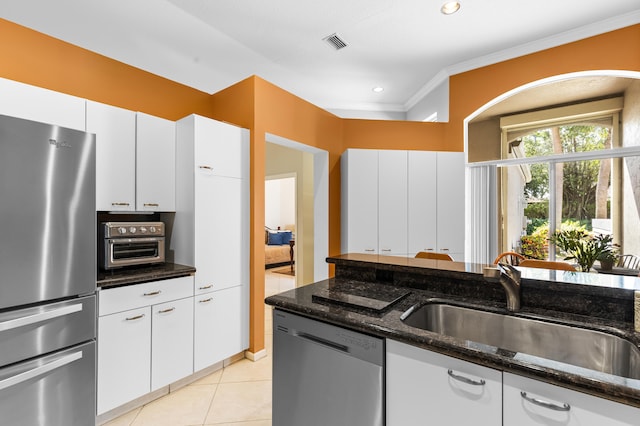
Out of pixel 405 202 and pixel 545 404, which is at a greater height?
pixel 405 202

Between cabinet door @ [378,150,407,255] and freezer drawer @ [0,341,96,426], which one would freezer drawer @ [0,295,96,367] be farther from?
cabinet door @ [378,150,407,255]

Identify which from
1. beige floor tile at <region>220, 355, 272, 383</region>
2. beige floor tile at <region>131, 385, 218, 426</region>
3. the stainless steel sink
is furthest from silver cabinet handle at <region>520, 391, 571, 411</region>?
beige floor tile at <region>220, 355, 272, 383</region>

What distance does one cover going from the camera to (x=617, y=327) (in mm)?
1109

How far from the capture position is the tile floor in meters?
2.02

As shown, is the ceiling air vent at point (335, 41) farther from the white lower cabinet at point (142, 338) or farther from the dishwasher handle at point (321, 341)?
the dishwasher handle at point (321, 341)

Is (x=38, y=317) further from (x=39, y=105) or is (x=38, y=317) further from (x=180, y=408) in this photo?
(x=39, y=105)

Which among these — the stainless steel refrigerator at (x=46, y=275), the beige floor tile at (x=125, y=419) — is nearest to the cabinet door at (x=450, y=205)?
the beige floor tile at (x=125, y=419)

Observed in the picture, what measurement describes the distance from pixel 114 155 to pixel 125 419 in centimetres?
185

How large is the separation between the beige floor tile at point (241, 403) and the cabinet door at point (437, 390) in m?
1.33

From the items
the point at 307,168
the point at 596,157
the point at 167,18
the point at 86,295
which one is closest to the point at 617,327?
the point at 86,295

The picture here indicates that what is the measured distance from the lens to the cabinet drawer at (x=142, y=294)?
6.42 feet

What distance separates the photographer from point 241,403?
7.26ft

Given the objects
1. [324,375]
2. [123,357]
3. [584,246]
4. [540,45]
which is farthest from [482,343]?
[540,45]

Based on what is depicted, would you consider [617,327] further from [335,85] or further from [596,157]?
[335,85]
